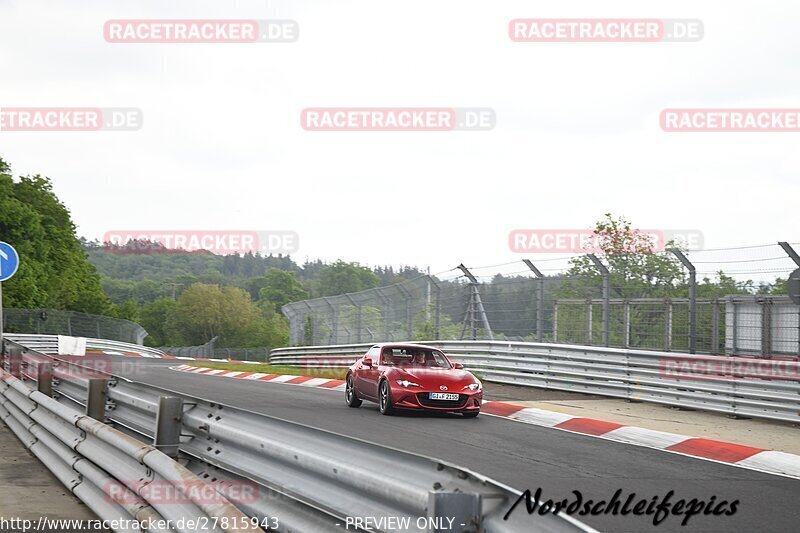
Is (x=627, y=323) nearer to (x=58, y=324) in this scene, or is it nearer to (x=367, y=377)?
(x=367, y=377)

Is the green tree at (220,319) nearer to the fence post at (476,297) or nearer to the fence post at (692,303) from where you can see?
the fence post at (476,297)

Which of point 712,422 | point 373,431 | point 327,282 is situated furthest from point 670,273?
point 327,282

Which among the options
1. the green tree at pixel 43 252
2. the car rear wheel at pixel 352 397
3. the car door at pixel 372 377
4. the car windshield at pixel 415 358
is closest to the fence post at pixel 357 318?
the car rear wheel at pixel 352 397

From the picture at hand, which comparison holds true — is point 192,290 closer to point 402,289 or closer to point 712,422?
point 402,289

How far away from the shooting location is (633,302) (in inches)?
664

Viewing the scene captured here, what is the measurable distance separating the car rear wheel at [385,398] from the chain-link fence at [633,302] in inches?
203

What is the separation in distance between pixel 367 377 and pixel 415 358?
830 millimetres

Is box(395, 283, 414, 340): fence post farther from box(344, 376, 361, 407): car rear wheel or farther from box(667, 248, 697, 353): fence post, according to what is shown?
box(667, 248, 697, 353): fence post

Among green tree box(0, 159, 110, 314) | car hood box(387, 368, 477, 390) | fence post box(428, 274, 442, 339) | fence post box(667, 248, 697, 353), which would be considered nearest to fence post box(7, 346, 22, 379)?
car hood box(387, 368, 477, 390)

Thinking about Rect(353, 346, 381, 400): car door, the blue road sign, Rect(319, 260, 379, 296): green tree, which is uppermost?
Rect(319, 260, 379, 296): green tree

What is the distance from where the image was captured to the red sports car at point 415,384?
13.8 m

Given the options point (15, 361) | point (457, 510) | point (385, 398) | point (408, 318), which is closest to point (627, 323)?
point (385, 398)

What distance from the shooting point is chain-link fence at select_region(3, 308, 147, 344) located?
42406 mm

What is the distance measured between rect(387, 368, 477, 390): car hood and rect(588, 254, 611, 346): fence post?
13.8 ft
